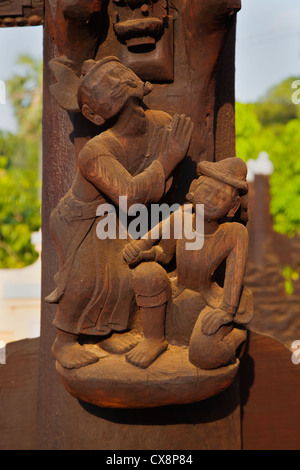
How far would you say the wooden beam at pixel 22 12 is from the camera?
282cm

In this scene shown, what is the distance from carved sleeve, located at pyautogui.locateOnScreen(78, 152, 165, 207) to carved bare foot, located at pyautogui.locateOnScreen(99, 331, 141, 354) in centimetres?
49

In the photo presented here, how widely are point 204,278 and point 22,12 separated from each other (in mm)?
1582

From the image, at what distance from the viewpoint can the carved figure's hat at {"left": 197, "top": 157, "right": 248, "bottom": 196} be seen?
207cm

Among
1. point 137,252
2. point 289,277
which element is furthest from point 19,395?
point 289,277

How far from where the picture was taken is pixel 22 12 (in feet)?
9.33

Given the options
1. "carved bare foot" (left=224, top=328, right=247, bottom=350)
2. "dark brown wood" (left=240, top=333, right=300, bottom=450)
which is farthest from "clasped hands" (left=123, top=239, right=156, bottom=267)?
"dark brown wood" (left=240, top=333, right=300, bottom=450)


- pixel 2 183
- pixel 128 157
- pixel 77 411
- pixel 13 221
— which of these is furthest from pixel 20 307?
pixel 128 157

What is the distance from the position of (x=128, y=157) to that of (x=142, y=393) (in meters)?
0.82

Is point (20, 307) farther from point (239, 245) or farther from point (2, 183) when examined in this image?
point (239, 245)

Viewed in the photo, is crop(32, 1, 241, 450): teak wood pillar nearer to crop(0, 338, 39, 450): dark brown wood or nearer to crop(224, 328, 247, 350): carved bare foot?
crop(0, 338, 39, 450): dark brown wood

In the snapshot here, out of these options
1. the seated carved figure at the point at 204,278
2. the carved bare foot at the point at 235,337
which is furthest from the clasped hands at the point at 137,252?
the carved bare foot at the point at 235,337

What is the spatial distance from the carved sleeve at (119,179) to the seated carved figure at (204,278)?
0.14m

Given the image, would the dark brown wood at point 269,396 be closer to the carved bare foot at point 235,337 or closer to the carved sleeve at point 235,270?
the carved bare foot at point 235,337

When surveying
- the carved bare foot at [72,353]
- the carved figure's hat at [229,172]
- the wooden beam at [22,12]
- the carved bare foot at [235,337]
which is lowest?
the carved bare foot at [72,353]
